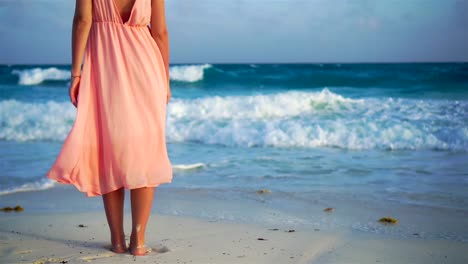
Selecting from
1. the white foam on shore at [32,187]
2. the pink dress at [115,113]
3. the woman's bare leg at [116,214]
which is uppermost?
the pink dress at [115,113]

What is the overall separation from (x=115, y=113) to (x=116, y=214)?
55 cm

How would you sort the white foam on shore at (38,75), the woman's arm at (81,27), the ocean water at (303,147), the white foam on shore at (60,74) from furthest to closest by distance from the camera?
1. the white foam on shore at (38,75)
2. the white foam on shore at (60,74)
3. the ocean water at (303,147)
4. the woman's arm at (81,27)

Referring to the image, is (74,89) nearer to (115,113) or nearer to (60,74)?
(115,113)

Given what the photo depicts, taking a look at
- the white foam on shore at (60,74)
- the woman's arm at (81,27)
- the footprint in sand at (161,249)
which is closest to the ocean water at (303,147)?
the footprint in sand at (161,249)

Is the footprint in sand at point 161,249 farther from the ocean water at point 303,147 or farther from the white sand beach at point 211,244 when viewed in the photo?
the ocean water at point 303,147

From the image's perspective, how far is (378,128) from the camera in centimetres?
848

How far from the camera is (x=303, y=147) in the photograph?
7.69 meters

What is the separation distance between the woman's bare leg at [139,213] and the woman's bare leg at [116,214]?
0.07 m

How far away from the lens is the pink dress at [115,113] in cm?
279

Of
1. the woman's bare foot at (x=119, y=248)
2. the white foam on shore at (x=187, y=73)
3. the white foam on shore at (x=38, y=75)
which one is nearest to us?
the woman's bare foot at (x=119, y=248)

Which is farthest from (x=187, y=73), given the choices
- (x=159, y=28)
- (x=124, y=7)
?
(x=124, y=7)

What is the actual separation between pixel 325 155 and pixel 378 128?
1898mm

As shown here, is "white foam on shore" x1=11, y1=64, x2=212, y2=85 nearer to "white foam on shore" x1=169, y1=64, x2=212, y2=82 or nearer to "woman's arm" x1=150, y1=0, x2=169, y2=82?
"white foam on shore" x1=169, y1=64, x2=212, y2=82

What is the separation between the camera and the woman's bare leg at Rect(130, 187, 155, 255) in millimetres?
2924
